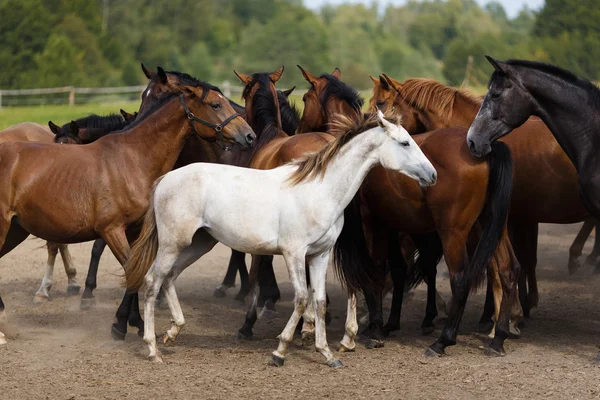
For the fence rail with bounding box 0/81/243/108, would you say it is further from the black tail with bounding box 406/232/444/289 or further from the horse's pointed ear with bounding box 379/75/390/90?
the black tail with bounding box 406/232/444/289

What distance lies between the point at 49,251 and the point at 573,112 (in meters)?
5.53

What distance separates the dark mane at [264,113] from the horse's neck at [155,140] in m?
1.19

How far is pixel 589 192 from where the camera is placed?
248 inches

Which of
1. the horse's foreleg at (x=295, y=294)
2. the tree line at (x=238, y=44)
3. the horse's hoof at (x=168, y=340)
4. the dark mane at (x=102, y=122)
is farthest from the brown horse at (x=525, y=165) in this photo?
the tree line at (x=238, y=44)

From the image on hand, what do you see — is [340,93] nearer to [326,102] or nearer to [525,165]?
[326,102]

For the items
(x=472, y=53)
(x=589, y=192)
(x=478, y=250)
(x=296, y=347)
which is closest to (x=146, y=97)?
(x=296, y=347)

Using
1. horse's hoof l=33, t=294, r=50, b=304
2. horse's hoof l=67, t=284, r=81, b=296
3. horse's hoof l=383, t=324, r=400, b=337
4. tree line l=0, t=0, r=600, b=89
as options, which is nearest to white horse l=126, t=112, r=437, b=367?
horse's hoof l=383, t=324, r=400, b=337

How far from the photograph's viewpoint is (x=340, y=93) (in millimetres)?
8195

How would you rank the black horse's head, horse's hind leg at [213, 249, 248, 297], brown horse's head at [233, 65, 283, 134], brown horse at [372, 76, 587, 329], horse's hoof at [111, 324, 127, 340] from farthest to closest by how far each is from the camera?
horse's hind leg at [213, 249, 248, 297]
brown horse's head at [233, 65, 283, 134]
brown horse at [372, 76, 587, 329]
horse's hoof at [111, 324, 127, 340]
the black horse's head

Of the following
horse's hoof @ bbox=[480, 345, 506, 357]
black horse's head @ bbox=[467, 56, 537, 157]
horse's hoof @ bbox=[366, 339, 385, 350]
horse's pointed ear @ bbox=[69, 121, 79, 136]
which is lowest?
horse's hoof @ bbox=[366, 339, 385, 350]

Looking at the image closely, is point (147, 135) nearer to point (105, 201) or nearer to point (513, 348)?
point (105, 201)

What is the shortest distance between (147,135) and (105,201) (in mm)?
684

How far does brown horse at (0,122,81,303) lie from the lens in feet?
29.2

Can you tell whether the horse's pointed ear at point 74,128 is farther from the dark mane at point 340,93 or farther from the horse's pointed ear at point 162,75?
the dark mane at point 340,93
